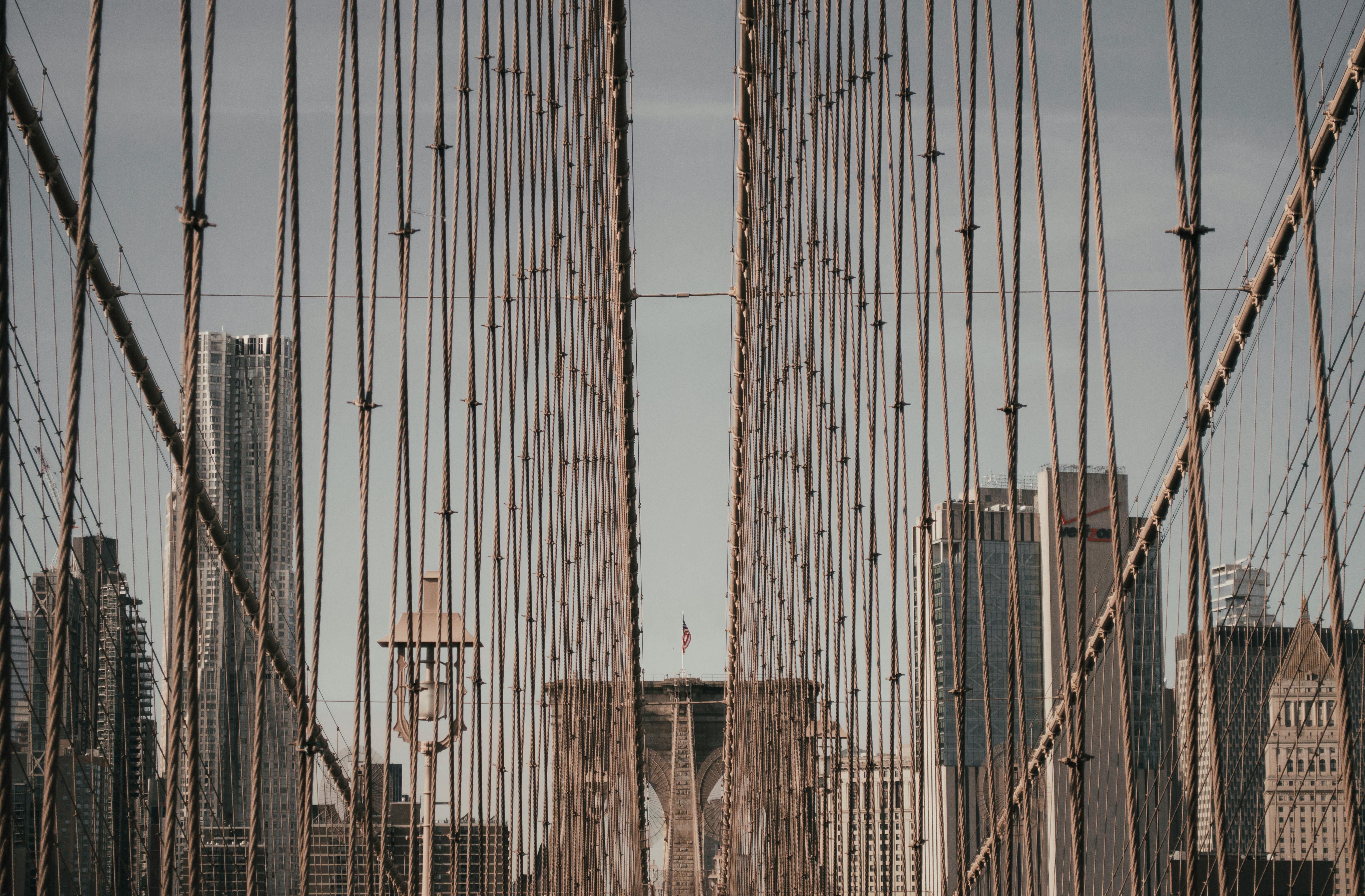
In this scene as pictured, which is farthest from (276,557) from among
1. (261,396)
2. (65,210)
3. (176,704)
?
A: (176,704)

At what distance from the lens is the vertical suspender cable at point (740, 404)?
11.7 metres

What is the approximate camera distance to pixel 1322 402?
3311mm

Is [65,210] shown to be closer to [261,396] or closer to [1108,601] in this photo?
[1108,601]

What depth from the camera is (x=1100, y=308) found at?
392cm

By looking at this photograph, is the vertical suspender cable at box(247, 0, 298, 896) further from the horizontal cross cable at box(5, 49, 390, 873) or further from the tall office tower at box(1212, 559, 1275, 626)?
Answer: the tall office tower at box(1212, 559, 1275, 626)

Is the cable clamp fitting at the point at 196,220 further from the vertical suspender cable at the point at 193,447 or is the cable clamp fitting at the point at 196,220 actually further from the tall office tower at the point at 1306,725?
the tall office tower at the point at 1306,725

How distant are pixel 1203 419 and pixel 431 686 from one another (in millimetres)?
4915

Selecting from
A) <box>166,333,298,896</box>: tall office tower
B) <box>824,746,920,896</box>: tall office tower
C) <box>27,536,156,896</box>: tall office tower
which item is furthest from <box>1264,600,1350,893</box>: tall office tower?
<box>166,333,298,896</box>: tall office tower

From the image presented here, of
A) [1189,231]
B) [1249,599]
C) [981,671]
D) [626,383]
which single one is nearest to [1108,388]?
[1189,231]

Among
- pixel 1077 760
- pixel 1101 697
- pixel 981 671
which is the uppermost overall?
pixel 1077 760

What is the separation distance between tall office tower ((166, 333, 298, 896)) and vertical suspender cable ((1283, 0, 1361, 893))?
773cm

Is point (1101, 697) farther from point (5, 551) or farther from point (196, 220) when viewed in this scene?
point (5, 551)

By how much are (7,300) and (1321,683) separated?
6.61 meters

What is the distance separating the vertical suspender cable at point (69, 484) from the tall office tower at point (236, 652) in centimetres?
658
